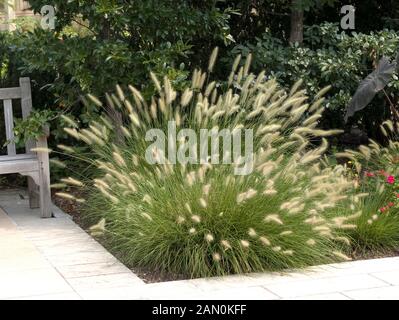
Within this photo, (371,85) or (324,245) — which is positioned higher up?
(371,85)

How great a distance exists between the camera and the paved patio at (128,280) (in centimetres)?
508

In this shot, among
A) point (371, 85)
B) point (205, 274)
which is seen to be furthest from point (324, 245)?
point (371, 85)

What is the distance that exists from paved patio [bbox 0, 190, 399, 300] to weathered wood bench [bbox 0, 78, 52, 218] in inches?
32.7

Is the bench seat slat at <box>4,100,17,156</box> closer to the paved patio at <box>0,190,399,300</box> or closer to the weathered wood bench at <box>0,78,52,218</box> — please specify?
the weathered wood bench at <box>0,78,52,218</box>

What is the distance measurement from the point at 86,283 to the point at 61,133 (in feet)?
9.16

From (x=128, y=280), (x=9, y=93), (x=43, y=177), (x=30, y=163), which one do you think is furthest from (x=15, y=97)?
(x=128, y=280)

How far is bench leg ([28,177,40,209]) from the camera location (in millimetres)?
7586

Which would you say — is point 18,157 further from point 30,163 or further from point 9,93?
point 9,93

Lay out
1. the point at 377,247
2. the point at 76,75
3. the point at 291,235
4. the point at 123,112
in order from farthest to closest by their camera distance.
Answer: the point at 123,112 < the point at 76,75 < the point at 377,247 < the point at 291,235

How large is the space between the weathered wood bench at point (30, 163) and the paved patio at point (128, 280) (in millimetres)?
830

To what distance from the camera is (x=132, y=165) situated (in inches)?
259

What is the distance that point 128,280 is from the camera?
Answer: 5.42 m

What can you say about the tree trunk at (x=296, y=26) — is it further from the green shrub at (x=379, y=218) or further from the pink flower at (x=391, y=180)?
the pink flower at (x=391, y=180)
